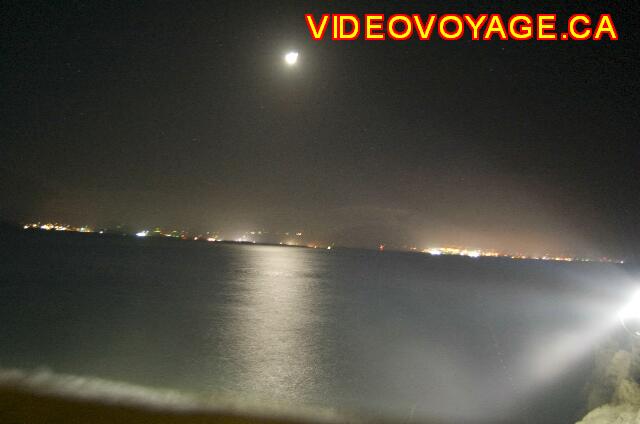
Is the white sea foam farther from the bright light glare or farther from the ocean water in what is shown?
the bright light glare

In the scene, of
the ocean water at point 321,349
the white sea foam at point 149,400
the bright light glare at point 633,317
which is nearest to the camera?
the white sea foam at point 149,400

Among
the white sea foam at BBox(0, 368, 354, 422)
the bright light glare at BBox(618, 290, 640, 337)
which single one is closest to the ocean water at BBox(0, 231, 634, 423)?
the bright light glare at BBox(618, 290, 640, 337)

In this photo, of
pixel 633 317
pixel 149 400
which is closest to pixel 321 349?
pixel 633 317

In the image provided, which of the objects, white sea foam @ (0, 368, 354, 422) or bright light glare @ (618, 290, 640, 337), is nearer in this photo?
white sea foam @ (0, 368, 354, 422)

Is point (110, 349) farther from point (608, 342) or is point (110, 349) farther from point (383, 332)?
point (608, 342)

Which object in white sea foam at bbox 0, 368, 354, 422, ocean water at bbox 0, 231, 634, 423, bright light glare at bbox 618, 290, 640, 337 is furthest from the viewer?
ocean water at bbox 0, 231, 634, 423

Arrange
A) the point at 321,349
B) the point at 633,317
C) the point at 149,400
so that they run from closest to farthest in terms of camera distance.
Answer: the point at 149,400, the point at 633,317, the point at 321,349

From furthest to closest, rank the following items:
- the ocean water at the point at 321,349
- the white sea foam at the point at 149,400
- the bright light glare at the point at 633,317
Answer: the ocean water at the point at 321,349
the bright light glare at the point at 633,317
the white sea foam at the point at 149,400

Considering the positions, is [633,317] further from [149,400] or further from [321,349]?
[149,400]

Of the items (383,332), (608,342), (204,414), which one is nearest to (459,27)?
(608,342)

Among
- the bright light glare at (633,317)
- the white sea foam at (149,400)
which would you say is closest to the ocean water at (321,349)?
the bright light glare at (633,317)

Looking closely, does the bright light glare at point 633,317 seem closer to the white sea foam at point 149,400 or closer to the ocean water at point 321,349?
the ocean water at point 321,349
